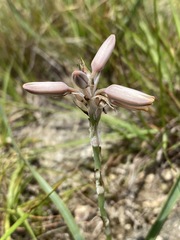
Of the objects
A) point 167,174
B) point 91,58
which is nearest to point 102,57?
point 167,174

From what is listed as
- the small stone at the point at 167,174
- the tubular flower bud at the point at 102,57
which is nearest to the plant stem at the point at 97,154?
the tubular flower bud at the point at 102,57

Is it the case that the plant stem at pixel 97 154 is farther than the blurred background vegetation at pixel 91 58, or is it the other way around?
the blurred background vegetation at pixel 91 58

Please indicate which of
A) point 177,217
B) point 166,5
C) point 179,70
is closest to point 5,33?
point 166,5

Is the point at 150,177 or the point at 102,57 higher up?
the point at 102,57

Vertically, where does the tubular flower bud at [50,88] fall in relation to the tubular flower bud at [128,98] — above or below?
above

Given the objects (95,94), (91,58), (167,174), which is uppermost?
(91,58)

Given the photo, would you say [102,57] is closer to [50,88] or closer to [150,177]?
[50,88]

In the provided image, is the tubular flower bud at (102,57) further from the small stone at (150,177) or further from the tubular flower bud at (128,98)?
the small stone at (150,177)
